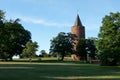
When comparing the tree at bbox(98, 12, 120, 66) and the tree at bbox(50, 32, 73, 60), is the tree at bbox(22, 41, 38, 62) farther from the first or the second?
the tree at bbox(98, 12, 120, 66)

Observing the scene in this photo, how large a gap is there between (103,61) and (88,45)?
234ft

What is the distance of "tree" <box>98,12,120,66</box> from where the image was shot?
76250 millimetres

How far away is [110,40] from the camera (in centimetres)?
7750

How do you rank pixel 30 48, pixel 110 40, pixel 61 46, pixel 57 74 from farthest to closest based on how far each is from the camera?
pixel 61 46, pixel 30 48, pixel 110 40, pixel 57 74

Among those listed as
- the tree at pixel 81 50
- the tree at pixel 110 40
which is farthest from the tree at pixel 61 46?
the tree at pixel 110 40

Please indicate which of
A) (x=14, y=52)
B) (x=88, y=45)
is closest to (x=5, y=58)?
(x=14, y=52)

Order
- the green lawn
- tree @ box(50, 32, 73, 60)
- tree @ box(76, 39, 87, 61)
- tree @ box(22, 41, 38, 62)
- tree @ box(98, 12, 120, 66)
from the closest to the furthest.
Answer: the green lawn
tree @ box(98, 12, 120, 66)
tree @ box(22, 41, 38, 62)
tree @ box(50, 32, 73, 60)
tree @ box(76, 39, 87, 61)

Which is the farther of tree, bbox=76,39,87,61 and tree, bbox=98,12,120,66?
tree, bbox=76,39,87,61

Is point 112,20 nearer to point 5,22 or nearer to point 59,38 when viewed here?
point 5,22

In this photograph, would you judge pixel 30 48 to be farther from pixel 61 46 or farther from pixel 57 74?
pixel 57 74

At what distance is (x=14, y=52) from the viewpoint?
12350 centimetres

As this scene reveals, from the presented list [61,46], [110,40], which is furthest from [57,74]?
[61,46]

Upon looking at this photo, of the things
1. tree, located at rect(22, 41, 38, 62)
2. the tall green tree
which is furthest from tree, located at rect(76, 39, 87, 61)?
tree, located at rect(22, 41, 38, 62)

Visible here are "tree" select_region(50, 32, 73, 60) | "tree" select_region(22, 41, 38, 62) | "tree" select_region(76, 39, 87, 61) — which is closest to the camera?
"tree" select_region(22, 41, 38, 62)
